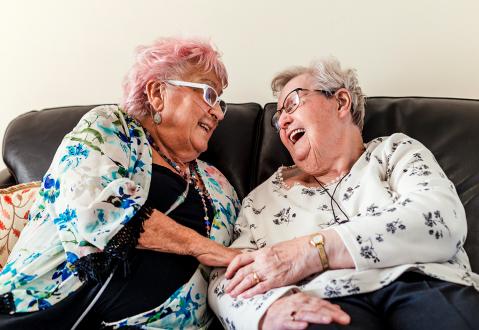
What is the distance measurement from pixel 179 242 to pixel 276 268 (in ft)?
0.93

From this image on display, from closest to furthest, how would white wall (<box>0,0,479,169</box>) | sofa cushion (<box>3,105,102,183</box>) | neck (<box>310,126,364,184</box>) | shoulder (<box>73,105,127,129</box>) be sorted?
shoulder (<box>73,105,127,129</box>), neck (<box>310,126,364,184</box>), sofa cushion (<box>3,105,102,183</box>), white wall (<box>0,0,479,169</box>)

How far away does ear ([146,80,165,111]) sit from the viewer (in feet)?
5.20

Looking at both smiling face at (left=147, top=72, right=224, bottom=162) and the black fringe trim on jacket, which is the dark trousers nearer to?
the black fringe trim on jacket

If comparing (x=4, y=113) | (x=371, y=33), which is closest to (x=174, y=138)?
(x=371, y=33)

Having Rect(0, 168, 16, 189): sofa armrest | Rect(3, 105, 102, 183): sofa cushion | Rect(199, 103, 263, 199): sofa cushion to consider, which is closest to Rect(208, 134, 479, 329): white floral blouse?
Rect(199, 103, 263, 199): sofa cushion

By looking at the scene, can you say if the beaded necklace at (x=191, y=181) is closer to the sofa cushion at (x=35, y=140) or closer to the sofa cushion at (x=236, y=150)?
the sofa cushion at (x=236, y=150)

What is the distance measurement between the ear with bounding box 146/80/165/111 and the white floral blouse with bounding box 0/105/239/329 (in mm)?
181

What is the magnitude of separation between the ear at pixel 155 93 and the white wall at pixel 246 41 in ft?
1.62

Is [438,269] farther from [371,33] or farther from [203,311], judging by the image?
[371,33]

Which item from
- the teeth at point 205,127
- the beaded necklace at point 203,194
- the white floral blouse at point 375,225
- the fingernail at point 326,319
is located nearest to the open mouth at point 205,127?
the teeth at point 205,127

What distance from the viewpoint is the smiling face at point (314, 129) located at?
1568mm

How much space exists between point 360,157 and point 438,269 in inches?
18.9

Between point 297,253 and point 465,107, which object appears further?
point 465,107

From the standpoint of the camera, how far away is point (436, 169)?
137 cm
